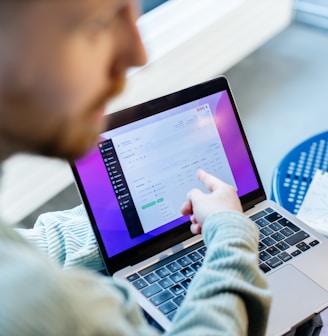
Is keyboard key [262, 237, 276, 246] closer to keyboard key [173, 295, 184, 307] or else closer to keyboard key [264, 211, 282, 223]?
keyboard key [264, 211, 282, 223]

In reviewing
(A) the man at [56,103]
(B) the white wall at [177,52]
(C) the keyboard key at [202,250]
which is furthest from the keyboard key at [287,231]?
(B) the white wall at [177,52]

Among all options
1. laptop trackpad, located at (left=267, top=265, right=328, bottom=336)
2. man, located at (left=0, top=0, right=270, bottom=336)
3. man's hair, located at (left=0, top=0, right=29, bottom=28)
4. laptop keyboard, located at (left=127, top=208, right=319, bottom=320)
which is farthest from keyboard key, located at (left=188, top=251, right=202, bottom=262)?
man's hair, located at (left=0, top=0, right=29, bottom=28)

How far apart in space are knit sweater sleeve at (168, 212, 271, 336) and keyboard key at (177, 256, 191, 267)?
14 centimetres

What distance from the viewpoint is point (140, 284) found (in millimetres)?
729

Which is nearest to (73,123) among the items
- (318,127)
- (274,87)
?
(318,127)

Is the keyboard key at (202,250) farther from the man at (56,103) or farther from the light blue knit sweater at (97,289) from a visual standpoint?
the man at (56,103)

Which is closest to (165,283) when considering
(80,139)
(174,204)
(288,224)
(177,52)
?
(174,204)

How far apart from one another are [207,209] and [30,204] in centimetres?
93

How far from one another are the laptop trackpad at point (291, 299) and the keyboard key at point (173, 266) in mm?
128

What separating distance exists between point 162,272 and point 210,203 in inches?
5.3

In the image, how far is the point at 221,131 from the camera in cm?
82

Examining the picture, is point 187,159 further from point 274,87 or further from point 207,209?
point 274,87

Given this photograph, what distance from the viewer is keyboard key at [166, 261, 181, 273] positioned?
2.44 ft

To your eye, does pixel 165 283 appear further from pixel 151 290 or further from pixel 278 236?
pixel 278 236
